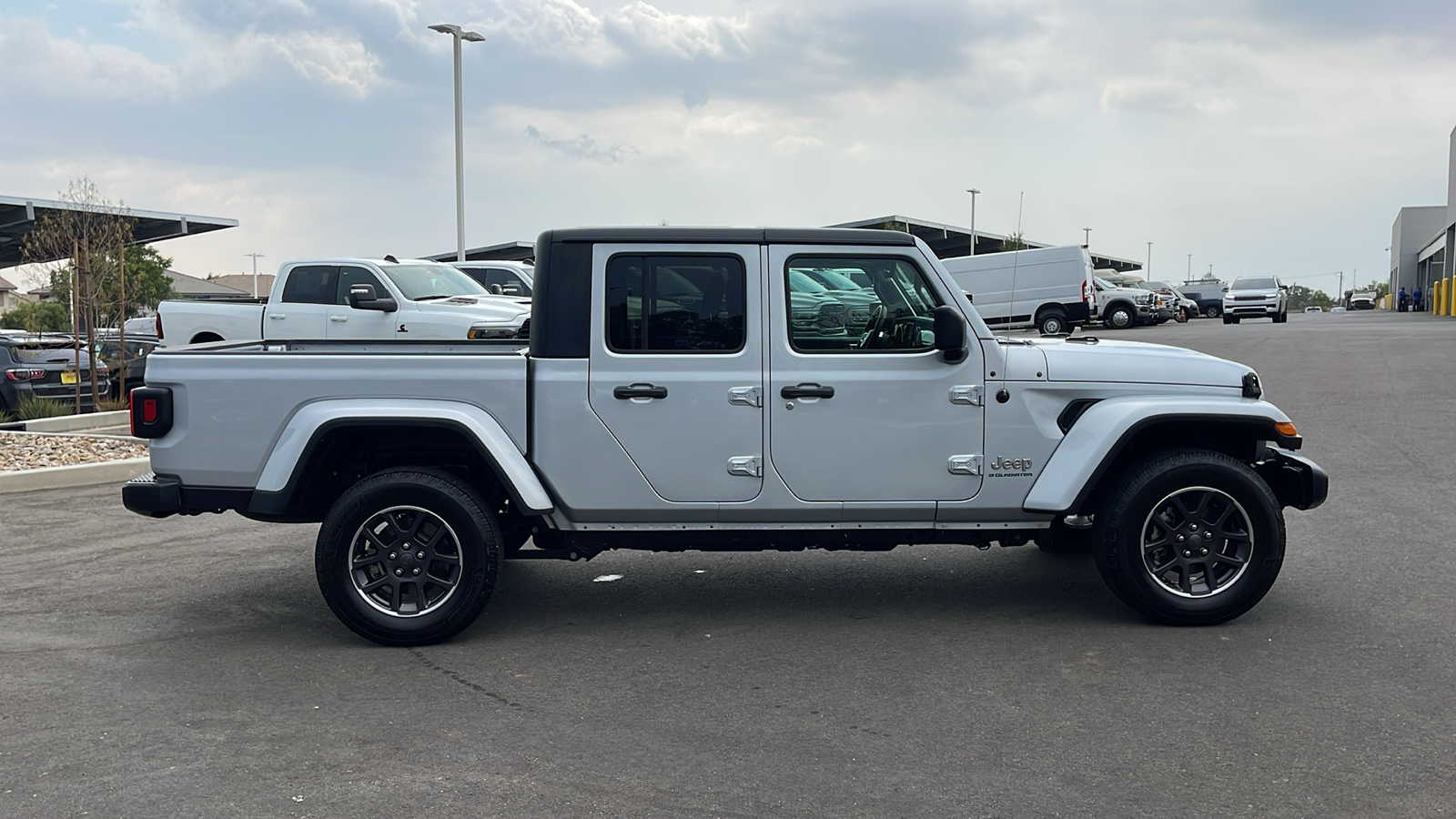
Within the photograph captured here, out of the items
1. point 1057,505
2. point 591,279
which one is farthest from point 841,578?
point 591,279

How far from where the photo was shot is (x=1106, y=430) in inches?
221

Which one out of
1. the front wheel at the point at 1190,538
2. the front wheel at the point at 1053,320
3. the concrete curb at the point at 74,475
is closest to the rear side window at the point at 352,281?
the concrete curb at the point at 74,475

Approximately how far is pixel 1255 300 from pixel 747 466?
129 ft

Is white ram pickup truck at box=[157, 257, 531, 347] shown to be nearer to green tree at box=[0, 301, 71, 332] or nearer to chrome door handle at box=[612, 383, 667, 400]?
chrome door handle at box=[612, 383, 667, 400]

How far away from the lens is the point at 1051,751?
14.0ft

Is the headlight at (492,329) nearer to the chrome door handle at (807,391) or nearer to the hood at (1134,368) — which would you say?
the chrome door handle at (807,391)

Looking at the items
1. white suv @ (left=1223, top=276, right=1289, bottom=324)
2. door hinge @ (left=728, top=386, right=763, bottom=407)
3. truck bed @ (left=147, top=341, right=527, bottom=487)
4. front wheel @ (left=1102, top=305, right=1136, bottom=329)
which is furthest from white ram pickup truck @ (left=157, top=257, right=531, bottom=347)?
white suv @ (left=1223, top=276, right=1289, bottom=324)

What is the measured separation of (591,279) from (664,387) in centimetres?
61

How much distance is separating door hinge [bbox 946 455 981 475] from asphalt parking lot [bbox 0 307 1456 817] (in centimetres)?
76

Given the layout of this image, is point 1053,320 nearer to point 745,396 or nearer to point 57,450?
point 57,450

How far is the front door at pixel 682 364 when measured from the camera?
5.62 meters

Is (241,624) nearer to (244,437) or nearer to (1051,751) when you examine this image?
(244,437)

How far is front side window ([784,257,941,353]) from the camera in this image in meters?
5.71

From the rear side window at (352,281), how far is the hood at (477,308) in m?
0.59
